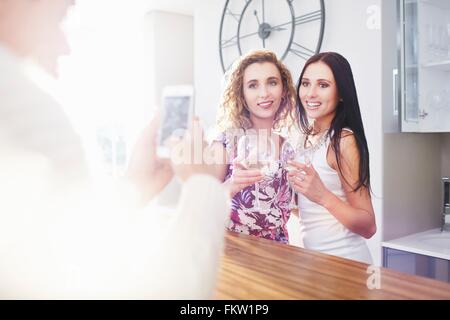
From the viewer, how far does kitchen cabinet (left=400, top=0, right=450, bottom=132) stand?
3.99 ft

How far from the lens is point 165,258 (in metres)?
0.37

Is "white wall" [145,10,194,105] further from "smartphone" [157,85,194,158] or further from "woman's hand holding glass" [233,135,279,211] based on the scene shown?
"woman's hand holding glass" [233,135,279,211]

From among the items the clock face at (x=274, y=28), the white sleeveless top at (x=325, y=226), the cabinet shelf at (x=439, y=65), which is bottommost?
the white sleeveless top at (x=325, y=226)

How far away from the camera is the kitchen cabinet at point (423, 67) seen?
121 cm

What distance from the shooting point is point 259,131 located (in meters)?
1.18

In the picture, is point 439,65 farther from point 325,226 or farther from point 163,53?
point 163,53

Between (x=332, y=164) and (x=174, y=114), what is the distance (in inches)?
29.2

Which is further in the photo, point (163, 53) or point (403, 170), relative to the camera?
point (403, 170)

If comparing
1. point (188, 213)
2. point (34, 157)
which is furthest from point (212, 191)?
point (34, 157)

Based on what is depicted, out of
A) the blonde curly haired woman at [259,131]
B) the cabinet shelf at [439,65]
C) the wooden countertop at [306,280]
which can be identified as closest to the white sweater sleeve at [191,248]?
the wooden countertop at [306,280]

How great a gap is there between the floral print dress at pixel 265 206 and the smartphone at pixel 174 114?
620 millimetres

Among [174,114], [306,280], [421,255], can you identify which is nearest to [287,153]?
Answer: [421,255]

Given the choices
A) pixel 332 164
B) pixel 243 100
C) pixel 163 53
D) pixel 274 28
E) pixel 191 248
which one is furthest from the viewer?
pixel 274 28

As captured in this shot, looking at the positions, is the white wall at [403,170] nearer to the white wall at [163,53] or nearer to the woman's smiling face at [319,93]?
the woman's smiling face at [319,93]
